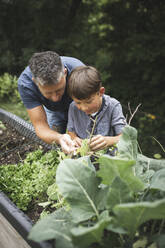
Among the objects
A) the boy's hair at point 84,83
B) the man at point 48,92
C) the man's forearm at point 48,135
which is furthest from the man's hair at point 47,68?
the man's forearm at point 48,135

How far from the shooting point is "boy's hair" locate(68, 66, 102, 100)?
5.25 feet

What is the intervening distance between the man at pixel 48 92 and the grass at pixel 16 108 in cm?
127

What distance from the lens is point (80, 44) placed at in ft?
13.8

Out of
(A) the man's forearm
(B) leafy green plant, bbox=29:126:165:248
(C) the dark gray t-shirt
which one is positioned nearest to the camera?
(B) leafy green plant, bbox=29:126:165:248

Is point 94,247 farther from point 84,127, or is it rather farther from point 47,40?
point 47,40

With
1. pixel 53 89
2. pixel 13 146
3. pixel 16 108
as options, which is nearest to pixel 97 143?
pixel 53 89

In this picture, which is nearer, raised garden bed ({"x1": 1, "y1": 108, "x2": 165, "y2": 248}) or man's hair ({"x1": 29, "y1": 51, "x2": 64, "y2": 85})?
raised garden bed ({"x1": 1, "y1": 108, "x2": 165, "y2": 248})

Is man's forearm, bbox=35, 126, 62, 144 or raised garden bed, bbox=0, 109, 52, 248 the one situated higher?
man's forearm, bbox=35, 126, 62, 144

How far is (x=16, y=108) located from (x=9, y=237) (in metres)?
2.71

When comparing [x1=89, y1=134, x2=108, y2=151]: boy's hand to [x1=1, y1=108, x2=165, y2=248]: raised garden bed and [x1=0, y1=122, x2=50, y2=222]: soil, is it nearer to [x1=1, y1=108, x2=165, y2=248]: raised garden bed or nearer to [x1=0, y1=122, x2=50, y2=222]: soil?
[x1=1, y1=108, x2=165, y2=248]: raised garden bed

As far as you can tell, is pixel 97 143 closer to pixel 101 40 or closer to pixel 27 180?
pixel 27 180

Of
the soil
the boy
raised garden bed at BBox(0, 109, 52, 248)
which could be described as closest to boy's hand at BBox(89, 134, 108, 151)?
the boy

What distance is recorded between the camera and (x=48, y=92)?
1.72 meters

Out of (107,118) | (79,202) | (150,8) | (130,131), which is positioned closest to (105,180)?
(79,202)
